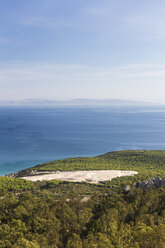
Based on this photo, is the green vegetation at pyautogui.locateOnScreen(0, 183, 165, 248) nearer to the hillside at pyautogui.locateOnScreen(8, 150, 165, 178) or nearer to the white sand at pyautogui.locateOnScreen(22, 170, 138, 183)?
the white sand at pyautogui.locateOnScreen(22, 170, 138, 183)

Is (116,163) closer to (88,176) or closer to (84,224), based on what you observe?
(88,176)

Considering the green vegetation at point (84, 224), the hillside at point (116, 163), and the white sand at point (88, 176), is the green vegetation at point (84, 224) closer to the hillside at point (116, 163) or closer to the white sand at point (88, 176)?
the white sand at point (88, 176)

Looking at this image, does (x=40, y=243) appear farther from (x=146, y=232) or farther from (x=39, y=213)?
(x=146, y=232)

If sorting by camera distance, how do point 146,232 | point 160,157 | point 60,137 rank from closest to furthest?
point 146,232 → point 160,157 → point 60,137

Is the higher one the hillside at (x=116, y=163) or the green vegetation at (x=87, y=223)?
the green vegetation at (x=87, y=223)

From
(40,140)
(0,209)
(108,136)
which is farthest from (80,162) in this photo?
(108,136)

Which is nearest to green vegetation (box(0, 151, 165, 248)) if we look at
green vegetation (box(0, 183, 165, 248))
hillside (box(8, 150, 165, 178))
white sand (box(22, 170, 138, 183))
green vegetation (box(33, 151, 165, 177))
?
green vegetation (box(0, 183, 165, 248))

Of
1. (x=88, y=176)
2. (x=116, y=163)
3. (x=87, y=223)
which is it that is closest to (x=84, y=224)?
(x=87, y=223)

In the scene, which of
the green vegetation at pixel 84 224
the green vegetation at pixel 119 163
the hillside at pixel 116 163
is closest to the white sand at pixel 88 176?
the hillside at pixel 116 163

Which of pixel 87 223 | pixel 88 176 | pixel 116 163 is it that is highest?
pixel 87 223

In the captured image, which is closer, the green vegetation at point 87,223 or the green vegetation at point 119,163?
the green vegetation at point 87,223

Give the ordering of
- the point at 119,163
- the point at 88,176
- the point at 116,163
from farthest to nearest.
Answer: the point at 116,163, the point at 119,163, the point at 88,176
